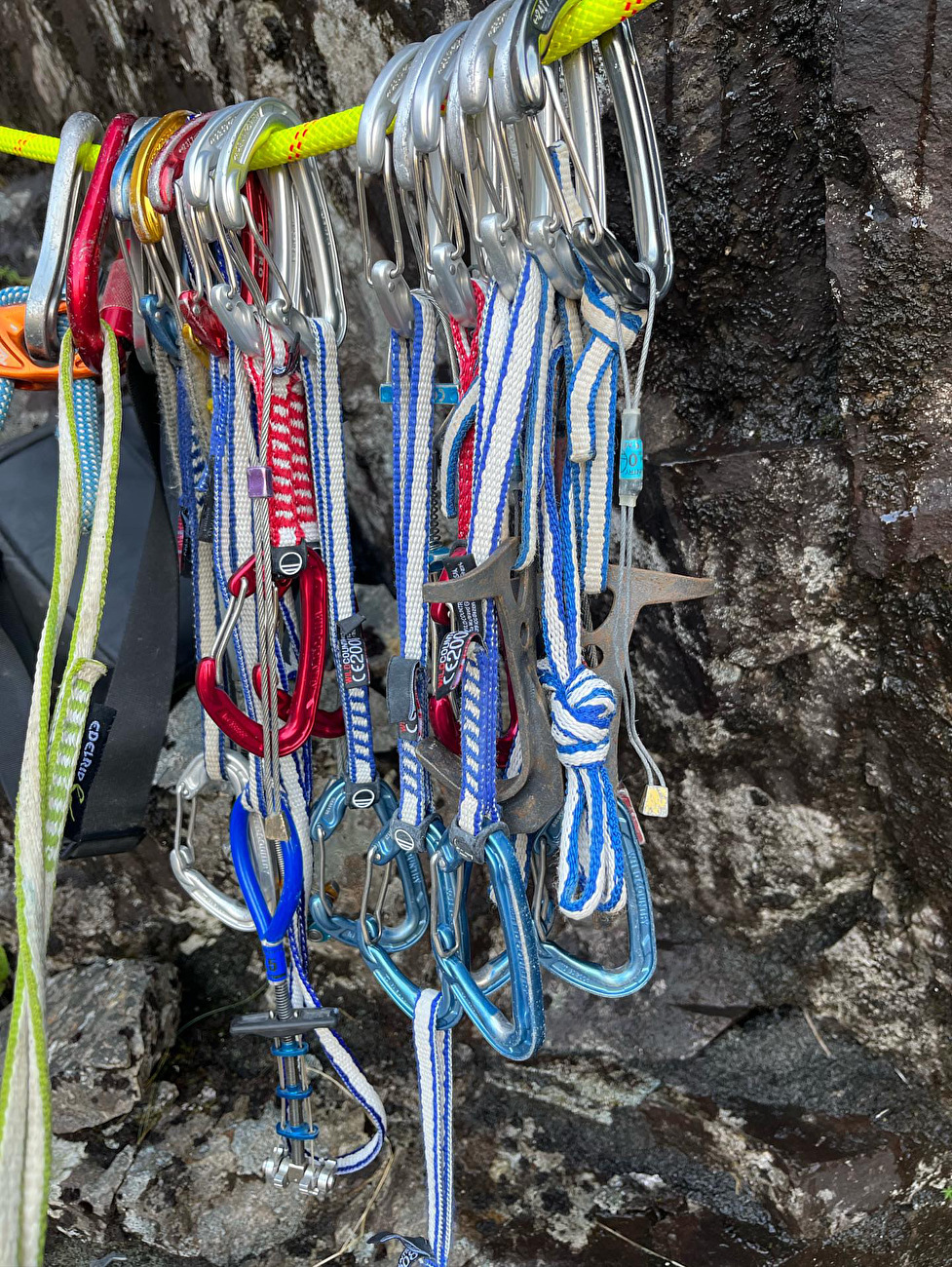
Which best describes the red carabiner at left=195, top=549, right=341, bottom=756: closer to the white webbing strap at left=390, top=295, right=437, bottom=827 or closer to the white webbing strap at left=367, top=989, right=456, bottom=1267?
the white webbing strap at left=390, top=295, right=437, bottom=827

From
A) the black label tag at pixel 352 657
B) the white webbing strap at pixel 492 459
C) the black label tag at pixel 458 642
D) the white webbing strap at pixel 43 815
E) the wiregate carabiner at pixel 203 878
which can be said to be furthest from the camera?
the wiregate carabiner at pixel 203 878

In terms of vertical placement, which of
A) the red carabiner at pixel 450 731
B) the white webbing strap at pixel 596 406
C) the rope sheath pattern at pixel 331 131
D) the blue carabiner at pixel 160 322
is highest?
the rope sheath pattern at pixel 331 131

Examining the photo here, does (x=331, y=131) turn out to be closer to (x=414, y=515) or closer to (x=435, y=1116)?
(x=414, y=515)

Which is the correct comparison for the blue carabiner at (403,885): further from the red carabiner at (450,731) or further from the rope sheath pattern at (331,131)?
the rope sheath pattern at (331,131)

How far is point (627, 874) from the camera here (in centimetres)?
110

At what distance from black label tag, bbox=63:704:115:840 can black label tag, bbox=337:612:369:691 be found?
0.33 metres

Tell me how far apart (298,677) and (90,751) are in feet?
1.03

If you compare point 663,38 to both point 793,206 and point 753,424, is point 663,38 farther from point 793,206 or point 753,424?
point 753,424

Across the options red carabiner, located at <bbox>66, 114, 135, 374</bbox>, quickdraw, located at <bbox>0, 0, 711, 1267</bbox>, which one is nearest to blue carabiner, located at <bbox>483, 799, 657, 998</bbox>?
quickdraw, located at <bbox>0, 0, 711, 1267</bbox>

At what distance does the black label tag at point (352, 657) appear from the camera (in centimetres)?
119

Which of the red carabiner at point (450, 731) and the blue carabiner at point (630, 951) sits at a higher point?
the red carabiner at point (450, 731)

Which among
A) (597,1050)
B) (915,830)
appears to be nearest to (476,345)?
(915,830)

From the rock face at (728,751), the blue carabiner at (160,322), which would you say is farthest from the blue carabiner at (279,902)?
the blue carabiner at (160,322)

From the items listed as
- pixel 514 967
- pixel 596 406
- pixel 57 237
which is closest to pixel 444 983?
pixel 514 967
